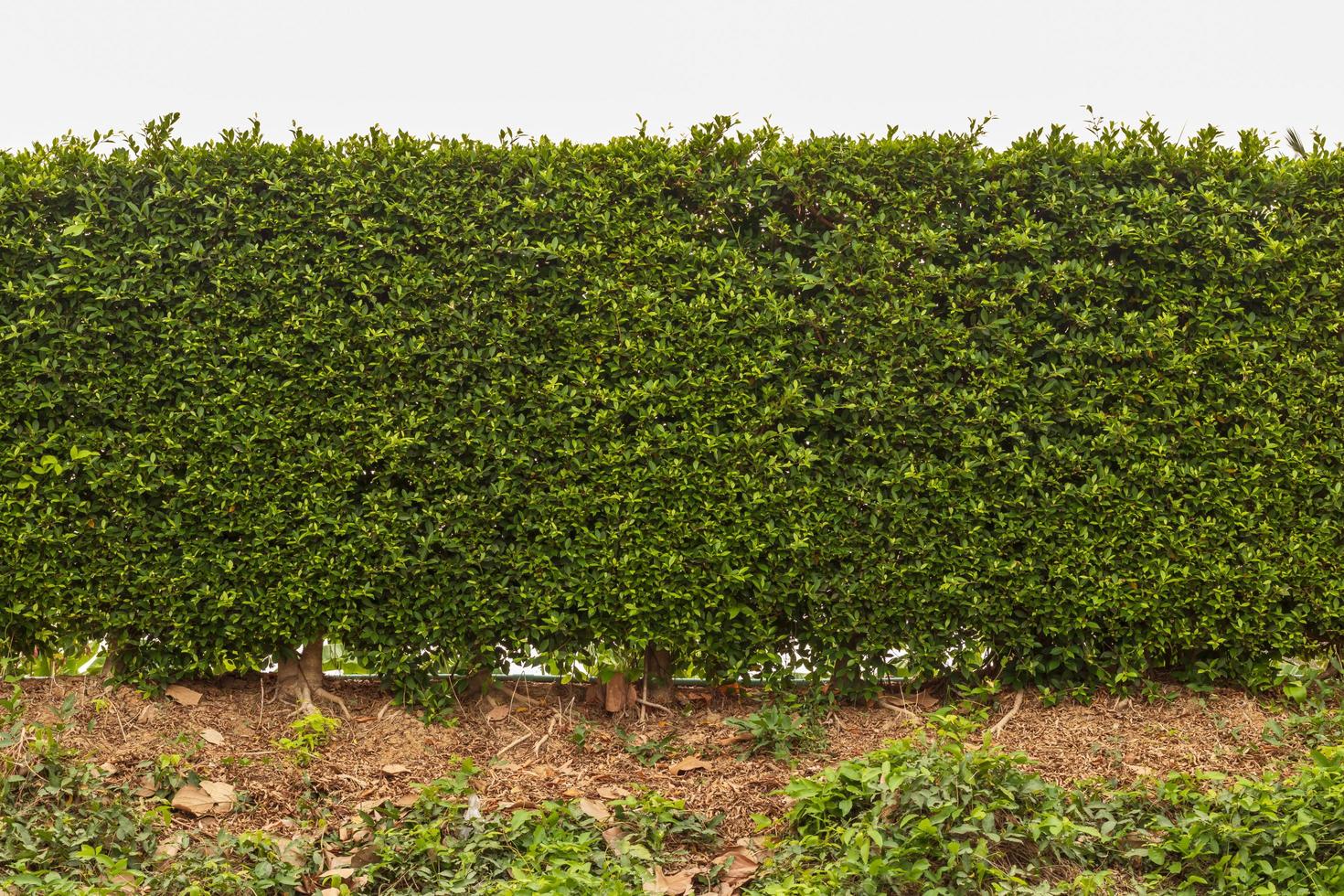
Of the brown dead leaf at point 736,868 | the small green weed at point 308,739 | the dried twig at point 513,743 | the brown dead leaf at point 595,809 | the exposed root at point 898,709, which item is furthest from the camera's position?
the exposed root at point 898,709

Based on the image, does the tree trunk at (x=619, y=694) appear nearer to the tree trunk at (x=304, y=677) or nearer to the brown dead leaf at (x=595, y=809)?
the brown dead leaf at (x=595, y=809)

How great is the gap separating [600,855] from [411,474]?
7.51 ft

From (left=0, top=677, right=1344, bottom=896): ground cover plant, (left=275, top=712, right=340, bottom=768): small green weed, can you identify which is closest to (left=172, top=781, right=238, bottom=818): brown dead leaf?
(left=0, top=677, right=1344, bottom=896): ground cover plant

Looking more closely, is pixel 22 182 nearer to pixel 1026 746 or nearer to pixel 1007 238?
pixel 1007 238

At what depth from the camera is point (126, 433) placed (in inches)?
234

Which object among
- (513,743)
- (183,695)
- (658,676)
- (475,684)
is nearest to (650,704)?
(658,676)

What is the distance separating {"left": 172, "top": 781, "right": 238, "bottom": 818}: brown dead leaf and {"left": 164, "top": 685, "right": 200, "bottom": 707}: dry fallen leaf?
78cm

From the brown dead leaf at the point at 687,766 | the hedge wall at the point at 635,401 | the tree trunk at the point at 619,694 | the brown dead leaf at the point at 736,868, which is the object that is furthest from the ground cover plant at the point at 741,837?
the hedge wall at the point at 635,401

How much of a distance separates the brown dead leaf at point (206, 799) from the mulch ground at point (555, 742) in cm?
5

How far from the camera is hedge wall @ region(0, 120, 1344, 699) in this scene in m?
5.91

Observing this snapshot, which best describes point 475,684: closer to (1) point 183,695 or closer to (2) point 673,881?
(1) point 183,695

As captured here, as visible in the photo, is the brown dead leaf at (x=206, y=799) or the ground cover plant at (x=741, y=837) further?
the brown dead leaf at (x=206, y=799)

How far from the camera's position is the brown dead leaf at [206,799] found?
5.28 metres

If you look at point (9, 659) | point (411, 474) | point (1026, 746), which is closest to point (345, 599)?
point (411, 474)
